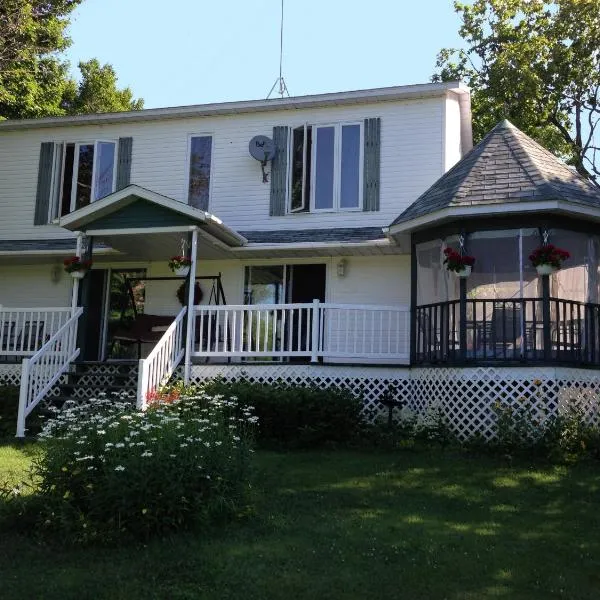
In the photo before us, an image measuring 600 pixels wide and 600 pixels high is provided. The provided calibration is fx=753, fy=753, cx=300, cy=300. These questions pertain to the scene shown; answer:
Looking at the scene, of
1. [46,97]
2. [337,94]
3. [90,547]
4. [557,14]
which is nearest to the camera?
[90,547]

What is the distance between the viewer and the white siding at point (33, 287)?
631 inches

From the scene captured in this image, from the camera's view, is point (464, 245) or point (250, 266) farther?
point (250, 266)

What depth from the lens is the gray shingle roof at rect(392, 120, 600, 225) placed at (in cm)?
1129

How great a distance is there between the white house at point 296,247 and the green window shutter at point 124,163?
32 mm

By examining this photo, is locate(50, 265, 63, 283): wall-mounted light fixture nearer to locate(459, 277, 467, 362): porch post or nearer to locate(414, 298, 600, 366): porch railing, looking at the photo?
locate(414, 298, 600, 366): porch railing

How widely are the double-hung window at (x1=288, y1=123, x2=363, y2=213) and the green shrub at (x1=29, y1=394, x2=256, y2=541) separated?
8421 mm

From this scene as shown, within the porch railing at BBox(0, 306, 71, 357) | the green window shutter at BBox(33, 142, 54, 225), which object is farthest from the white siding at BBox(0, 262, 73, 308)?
the green window shutter at BBox(33, 142, 54, 225)

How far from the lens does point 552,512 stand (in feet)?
23.8

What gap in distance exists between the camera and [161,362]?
11.7m

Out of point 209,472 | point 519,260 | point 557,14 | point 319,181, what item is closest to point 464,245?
point 519,260

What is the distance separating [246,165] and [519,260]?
6.33 meters

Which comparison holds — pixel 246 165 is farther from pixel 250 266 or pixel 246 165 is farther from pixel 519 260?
pixel 519 260

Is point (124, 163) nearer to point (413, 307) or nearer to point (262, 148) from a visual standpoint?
point (262, 148)

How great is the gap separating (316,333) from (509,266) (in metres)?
3.20
